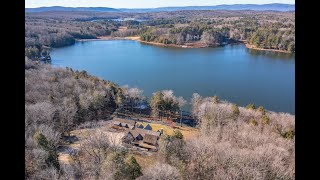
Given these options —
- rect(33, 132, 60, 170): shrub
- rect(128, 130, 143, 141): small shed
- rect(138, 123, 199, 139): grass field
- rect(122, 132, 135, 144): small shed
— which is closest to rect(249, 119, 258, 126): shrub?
rect(138, 123, 199, 139): grass field

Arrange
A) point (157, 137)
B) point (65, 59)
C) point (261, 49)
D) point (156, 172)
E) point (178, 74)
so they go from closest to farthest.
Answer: point (156, 172)
point (157, 137)
point (178, 74)
point (65, 59)
point (261, 49)

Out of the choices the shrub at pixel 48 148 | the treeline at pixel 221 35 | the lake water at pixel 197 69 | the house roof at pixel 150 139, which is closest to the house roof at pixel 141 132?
the house roof at pixel 150 139

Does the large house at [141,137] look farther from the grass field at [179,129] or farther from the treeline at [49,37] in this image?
the treeline at [49,37]

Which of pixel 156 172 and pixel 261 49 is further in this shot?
pixel 261 49

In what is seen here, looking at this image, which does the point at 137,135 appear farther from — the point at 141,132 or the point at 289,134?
the point at 289,134
